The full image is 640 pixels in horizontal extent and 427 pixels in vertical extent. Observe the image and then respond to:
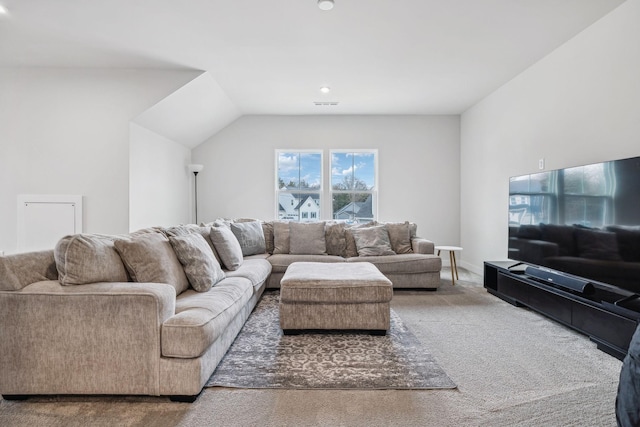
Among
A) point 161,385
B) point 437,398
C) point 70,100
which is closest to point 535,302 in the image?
point 437,398

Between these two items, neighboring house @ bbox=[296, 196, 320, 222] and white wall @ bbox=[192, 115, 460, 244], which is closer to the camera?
white wall @ bbox=[192, 115, 460, 244]

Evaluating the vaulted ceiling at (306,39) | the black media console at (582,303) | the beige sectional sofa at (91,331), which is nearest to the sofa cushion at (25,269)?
the beige sectional sofa at (91,331)

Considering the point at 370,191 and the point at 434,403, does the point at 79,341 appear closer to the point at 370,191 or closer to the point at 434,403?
the point at 434,403

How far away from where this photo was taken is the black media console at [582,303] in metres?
2.24

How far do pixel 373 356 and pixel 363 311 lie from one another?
0.42 m

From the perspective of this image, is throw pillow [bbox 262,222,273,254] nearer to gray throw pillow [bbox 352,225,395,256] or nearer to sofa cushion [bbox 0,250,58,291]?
gray throw pillow [bbox 352,225,395,256]

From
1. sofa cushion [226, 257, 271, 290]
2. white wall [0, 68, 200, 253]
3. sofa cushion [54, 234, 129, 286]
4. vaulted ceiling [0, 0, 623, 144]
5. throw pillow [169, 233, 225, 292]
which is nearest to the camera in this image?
sofa cushion [54, 234, 129, 286]

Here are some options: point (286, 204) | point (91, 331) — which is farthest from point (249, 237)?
point (91, 331)

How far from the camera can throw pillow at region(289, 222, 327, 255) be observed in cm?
465

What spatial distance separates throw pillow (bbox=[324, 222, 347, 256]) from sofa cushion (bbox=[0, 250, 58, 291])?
332 centimetres

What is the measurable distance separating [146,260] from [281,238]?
271 cm

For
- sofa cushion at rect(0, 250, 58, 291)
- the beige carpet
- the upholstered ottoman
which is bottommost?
the beige carpet

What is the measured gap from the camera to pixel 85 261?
74.0 inches

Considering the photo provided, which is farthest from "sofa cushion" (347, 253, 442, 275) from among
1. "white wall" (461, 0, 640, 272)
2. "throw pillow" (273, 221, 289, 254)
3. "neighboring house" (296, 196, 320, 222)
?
"neighboring house" (296, 196, 320, 222)
